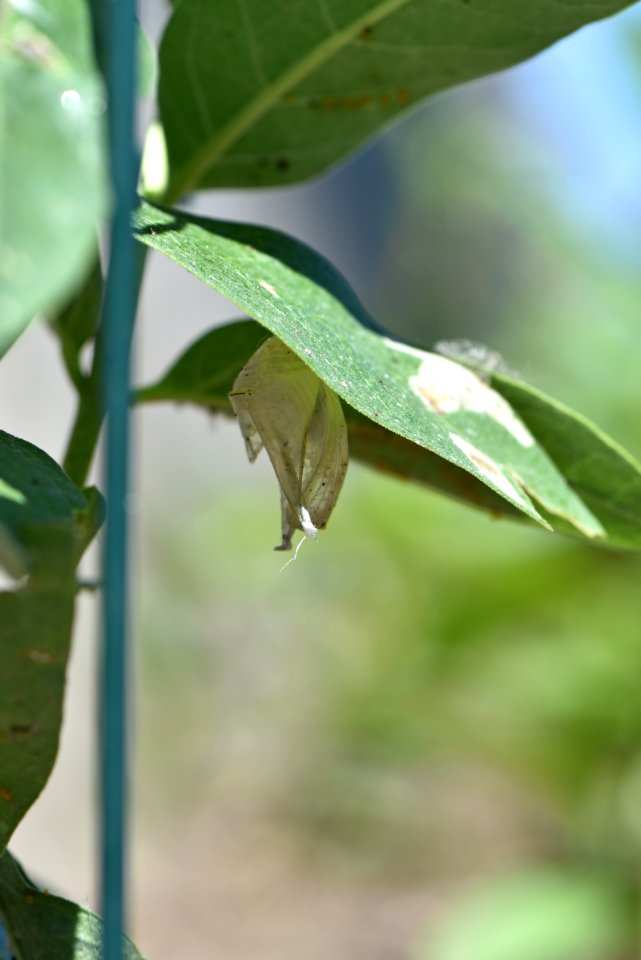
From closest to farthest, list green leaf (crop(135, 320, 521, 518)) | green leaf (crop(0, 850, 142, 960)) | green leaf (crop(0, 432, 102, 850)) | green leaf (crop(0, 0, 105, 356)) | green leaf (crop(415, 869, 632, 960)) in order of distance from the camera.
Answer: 1. green leaf (crop(0, 0, 105, 356))
2. green leaf (crop(0, 432, 102, 850))
3. green leaf (crop(0, 850, 142, 960))
4. green leaf (crop(135, 320, 521, 518))
5. green leaf (crop(415, 869, 632, 960))

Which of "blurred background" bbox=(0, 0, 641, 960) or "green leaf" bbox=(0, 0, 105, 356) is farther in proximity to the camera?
"blurred background" bbox=(0, 0, 641, 960)

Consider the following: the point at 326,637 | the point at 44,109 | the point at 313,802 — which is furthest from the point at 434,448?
the point at 313,802

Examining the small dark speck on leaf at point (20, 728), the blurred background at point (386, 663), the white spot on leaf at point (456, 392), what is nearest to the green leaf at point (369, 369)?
the white spot on leaf at point (456, 392)

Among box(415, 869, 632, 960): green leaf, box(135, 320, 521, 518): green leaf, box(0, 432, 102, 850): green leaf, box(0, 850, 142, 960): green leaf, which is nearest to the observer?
box(0, 432, 102, 850): green leaf

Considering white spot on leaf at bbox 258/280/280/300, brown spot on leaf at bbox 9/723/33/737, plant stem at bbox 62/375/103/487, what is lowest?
brown spot on leaf at bbox 9/723/33/737

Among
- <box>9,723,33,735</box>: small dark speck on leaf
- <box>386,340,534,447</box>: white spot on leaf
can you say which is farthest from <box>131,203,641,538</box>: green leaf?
<box>9,723,33,735</box>: small dark speck on leaf

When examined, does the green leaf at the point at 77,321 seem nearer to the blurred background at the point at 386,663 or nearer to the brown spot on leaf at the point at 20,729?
the brown spot on leaf at the point at 20,729

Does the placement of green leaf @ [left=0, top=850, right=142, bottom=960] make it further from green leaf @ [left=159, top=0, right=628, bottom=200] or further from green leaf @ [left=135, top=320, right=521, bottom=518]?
green leaf @ [left=159, top=0, right=628, bottom=200]

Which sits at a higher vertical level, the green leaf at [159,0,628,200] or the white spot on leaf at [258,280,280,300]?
the green leaf at [159,0,628,200]
